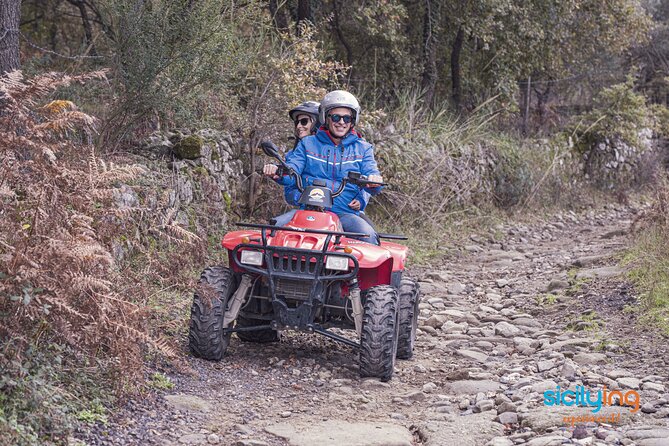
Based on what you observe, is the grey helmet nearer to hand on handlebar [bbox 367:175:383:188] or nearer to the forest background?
hand on handlebar [bbox 367:175:383:188]

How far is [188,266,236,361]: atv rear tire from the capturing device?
19.7 ft

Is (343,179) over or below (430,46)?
below

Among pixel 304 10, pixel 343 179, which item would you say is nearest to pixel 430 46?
pixel 304 10

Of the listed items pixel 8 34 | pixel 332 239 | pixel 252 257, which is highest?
pixel 8 34

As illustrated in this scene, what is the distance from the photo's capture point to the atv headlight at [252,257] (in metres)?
6.07

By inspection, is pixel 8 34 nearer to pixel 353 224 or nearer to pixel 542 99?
pixel 353 224

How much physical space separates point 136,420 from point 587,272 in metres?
6.80

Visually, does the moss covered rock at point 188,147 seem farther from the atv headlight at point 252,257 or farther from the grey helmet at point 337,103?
the atv headlight at point 252,257

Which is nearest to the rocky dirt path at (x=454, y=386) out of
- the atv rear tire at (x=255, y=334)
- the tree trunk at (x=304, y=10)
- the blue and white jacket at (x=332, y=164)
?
the atv rear tire at (x=255, y=334)

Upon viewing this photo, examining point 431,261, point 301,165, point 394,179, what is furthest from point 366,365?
point 394,179

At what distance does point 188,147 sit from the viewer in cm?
954

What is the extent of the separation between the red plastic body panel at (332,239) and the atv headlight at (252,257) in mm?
115

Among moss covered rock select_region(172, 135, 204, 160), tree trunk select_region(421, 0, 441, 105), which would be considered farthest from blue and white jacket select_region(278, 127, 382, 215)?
tree trunk select_region(421, 0, 441, 105)

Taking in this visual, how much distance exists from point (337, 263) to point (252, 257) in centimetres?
60
